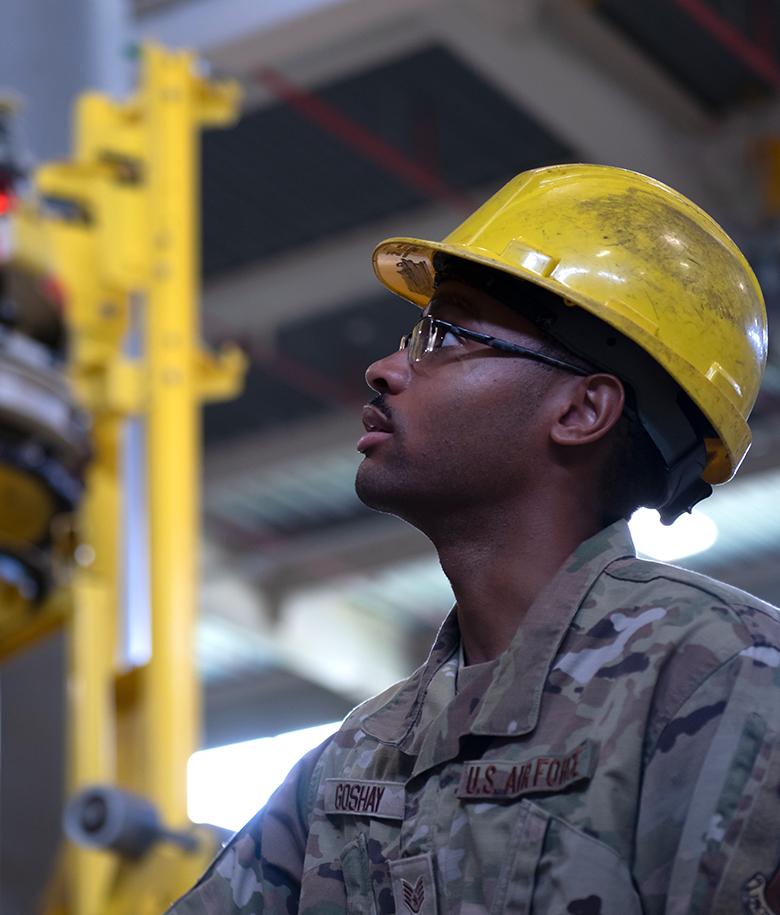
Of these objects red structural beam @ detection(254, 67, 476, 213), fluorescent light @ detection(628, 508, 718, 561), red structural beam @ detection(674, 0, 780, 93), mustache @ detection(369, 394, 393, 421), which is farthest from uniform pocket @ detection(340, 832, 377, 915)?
fluorescent light @ detection(628, 508, 718, 561)

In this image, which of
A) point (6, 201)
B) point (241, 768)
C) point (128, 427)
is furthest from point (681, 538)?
point (6, 201)

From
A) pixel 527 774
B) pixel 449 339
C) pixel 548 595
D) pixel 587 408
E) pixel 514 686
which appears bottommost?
pixel 527 774

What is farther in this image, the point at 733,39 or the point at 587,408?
the point at 733,39

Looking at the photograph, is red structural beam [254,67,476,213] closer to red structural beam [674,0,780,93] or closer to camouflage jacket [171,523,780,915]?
red structural beam [674,0,780,93]

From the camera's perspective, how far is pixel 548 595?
179cm

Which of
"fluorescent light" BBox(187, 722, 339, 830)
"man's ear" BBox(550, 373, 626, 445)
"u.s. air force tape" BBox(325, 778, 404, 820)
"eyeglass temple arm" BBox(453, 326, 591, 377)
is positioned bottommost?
"u.s. air force tape" BBox(325, 778, 404, 820)

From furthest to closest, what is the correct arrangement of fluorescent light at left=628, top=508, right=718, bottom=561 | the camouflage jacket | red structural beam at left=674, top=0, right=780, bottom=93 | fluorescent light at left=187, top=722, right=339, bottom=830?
1. fluorescent light at left=187, top=722, right=339, bottom=830
2. fluorescent light at left=628, top=508, right=718, bottom=561
3. red structural beam at left=674, top=0, right=780, bottom=93
4. the camouflage jacket

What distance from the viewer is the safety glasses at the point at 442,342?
1983mm

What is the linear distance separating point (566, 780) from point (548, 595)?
11.7 inches

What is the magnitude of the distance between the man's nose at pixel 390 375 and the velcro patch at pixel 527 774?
0.63 m

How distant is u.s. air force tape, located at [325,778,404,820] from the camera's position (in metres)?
1.77

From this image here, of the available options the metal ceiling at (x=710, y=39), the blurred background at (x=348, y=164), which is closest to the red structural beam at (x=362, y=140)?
the blurred background at (x=348, y=164)

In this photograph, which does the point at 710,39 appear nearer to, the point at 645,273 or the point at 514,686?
the point at 645,273

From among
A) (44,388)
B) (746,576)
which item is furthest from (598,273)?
(746,576)
